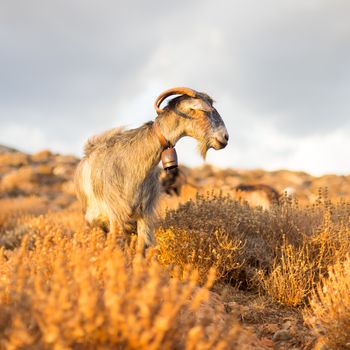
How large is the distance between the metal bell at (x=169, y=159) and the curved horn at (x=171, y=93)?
545mm

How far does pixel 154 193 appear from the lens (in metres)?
6.19

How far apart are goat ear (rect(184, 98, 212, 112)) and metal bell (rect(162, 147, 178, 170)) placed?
55 cm

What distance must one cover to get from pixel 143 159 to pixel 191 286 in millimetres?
3223

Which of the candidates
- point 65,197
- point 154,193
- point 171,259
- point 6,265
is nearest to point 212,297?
point 171,259

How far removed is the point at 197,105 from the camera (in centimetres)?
564

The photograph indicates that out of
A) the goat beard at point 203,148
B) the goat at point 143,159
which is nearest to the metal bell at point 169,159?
the goat at point 143,159

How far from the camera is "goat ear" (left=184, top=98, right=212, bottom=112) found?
5.61 meters

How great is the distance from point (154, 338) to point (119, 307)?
27 cm

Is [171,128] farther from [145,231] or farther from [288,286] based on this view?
[288,286]

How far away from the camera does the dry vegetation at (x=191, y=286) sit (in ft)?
8.21

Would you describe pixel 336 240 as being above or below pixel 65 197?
below

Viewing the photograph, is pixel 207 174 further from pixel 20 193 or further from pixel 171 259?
pixel 171 259

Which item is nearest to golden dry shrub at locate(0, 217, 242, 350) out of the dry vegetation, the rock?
the dry vegetation

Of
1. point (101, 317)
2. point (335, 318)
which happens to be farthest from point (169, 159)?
point (101, 317)
